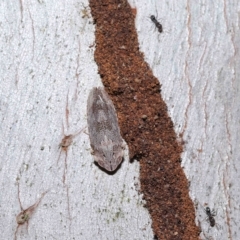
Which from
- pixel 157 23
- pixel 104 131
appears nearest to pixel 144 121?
pixel 104 131

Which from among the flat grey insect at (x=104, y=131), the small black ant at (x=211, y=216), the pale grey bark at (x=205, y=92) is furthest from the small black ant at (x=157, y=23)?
the small black ant at (x=211, y=216)

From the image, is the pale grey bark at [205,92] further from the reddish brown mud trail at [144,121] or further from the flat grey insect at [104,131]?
the flat grey insect at [104,131]

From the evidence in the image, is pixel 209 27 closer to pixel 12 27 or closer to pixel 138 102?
pixel 138 102

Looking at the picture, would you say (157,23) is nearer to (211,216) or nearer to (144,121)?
(144,121)

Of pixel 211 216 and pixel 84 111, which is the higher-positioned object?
pixel 84 111

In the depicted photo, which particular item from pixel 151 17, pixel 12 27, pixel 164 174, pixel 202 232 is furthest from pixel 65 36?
pixel 202 232
